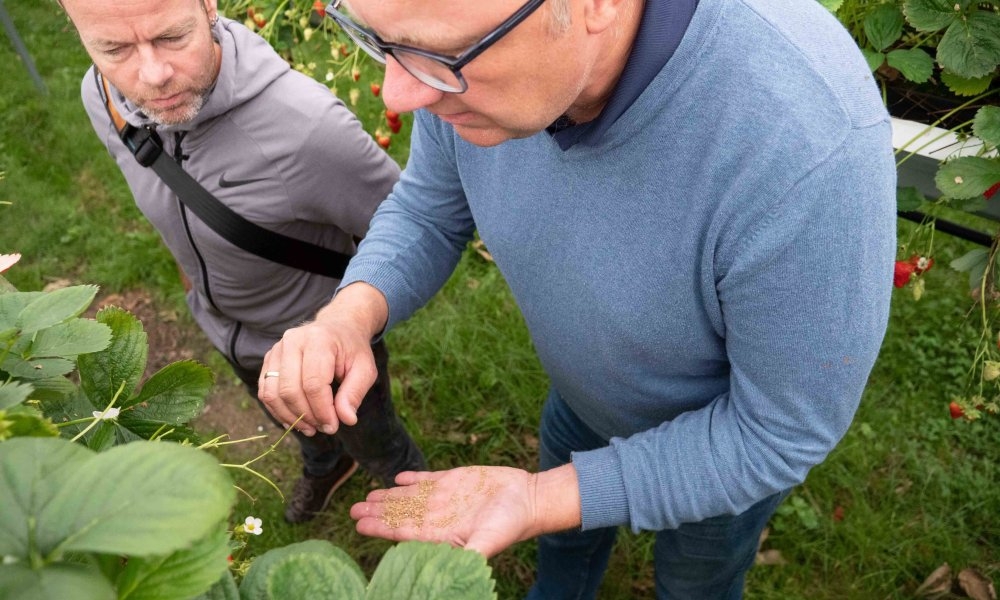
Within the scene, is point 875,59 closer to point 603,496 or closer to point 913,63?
point 913,63

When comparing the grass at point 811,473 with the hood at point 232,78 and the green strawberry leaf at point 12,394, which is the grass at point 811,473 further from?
the green strawberry leaf at point 12,394

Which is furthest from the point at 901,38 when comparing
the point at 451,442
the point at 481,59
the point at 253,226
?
the point at 451,442

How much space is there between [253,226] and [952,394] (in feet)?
8.16

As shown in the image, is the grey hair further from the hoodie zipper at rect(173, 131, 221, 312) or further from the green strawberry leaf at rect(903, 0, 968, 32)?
the hoodie zipper at rect(173, 131, 221, 312)

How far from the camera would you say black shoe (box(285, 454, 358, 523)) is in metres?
2.60

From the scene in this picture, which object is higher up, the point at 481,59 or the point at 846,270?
the point at 481,59

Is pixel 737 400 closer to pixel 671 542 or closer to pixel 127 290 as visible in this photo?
pixel 671 542

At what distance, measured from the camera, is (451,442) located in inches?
111

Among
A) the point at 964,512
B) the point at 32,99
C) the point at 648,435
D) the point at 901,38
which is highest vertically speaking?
→ the point at 901,38

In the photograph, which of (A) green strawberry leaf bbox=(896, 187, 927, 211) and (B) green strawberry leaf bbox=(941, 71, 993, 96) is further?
(A) green strawberry leaf bbox=(896, 187, 927, 211)

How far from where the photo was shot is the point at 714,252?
1.02 m

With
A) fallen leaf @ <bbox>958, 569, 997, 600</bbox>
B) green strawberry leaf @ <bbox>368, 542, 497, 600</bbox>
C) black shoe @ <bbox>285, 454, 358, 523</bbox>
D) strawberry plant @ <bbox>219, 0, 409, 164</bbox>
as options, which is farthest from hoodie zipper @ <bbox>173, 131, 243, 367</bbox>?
fallen leaf @ <bbox>958, 569, 997, 600</bbox>

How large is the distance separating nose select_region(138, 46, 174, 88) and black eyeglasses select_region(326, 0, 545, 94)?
80 centimetres

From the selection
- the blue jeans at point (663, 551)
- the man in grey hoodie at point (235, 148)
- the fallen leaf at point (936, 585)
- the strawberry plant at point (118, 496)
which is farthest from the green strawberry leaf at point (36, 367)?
the fallen leaf at point (936, 585)
